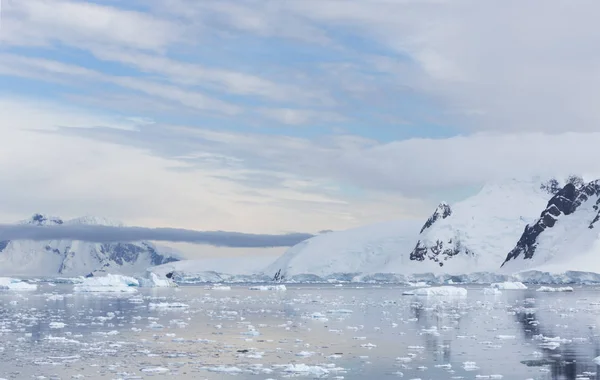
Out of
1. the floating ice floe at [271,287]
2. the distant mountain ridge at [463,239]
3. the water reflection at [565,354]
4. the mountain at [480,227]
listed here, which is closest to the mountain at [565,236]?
the distant mountain ridge at [463,239]

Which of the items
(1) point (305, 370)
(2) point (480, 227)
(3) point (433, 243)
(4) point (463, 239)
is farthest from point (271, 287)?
(2) point (480, 227)

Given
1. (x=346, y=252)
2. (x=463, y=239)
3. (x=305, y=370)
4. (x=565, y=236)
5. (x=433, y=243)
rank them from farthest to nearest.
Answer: (x=463, y=239), (x=433, y=243), (x=346, y=252), (x=565, y=236), (x=305, y=370)

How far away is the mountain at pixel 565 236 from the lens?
12838cm

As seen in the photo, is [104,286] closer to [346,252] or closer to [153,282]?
[153,282]

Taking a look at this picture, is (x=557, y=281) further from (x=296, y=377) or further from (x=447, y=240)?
(x=296, y=377)

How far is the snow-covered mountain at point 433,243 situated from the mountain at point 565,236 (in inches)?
364

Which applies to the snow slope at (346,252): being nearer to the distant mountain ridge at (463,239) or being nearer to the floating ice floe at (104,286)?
the distant mountain ridge at (463,239)

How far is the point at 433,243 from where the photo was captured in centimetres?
16275

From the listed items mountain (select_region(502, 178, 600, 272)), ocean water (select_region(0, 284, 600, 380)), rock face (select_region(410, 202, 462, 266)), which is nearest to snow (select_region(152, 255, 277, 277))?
rock face (select_region(410, 202, 462, 266))

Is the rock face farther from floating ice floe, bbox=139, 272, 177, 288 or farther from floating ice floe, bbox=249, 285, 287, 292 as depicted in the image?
floating ice floe, bbox=249, 285, 287, 292

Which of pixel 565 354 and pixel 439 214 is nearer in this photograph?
pixel 565 354

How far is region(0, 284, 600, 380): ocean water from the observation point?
64.1 feet

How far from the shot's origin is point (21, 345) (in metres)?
25.0

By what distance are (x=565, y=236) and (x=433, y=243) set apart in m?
27.2
